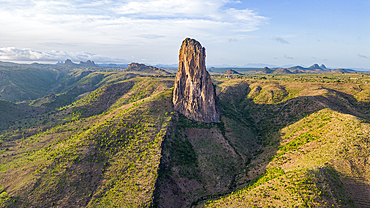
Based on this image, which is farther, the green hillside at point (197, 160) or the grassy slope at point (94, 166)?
the grassy slope at point (94, 166)

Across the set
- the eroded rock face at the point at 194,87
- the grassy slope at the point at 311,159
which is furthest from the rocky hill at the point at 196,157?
the eroded rock face at the point at 194,87

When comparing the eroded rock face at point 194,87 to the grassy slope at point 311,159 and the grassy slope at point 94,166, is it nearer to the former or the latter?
the grassy slope at point 94,166

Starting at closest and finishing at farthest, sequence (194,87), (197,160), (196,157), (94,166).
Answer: (94,166)
(197,160)
(196,157)
(194,87)

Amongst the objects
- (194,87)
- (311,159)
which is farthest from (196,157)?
(311,159)

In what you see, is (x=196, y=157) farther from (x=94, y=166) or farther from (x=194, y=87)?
(x=94, y=166)

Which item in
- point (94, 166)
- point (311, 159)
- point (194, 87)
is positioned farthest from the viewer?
point (194, 87)

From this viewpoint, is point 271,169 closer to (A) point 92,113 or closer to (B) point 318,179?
(B) point 318,179
